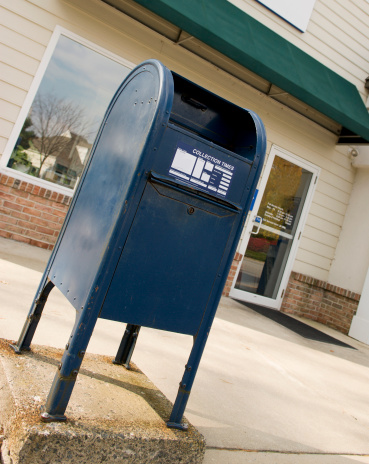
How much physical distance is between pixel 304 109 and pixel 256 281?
10.1 ft

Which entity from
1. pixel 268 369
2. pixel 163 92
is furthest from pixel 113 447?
pixel 268 369

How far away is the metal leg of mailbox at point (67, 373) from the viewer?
172 centimetres

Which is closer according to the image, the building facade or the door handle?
the building facade

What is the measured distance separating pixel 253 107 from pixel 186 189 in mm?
5494

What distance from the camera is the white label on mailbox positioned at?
1934 millimetres

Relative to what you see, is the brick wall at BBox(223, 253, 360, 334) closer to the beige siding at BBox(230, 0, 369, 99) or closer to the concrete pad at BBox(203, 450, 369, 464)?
the beige siding at BBox(230, 0, 369, 99)

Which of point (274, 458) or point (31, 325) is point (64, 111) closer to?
point (31, 325)

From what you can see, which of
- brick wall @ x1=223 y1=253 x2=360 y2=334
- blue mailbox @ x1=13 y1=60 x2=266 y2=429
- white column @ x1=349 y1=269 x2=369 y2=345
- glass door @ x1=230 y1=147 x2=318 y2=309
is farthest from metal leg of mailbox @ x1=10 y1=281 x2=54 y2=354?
white column @ x1=349 y1=269 x2=369 y2=345

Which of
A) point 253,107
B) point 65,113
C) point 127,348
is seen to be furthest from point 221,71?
point 127,348

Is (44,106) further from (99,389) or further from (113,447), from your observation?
(113,447)

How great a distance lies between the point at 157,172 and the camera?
188cm

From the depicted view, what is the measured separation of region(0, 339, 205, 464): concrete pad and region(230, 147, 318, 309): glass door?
17.3 feet

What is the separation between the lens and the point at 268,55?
600 centimetres

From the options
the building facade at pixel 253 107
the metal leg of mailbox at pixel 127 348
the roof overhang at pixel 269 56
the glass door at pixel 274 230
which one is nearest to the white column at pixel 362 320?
the building facade at pixel 253 107
